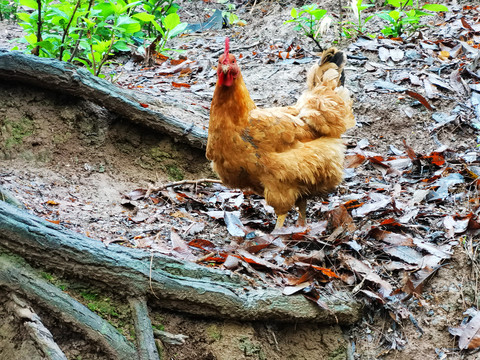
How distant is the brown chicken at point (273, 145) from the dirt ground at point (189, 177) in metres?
0.66

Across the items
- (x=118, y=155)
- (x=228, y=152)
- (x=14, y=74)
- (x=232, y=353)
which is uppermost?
(x=14, y=74)

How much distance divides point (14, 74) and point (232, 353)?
131 inches

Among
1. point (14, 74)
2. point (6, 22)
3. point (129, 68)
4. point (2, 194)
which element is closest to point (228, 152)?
point (2, 194)

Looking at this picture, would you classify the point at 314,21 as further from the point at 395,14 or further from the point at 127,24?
the point at 127,24

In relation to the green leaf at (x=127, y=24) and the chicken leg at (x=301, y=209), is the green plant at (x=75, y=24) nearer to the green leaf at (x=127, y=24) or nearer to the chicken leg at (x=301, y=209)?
the green leaf at (x=127, y=24)

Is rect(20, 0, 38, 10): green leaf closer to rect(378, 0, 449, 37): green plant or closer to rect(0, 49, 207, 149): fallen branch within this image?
rect(0, 49, 207, 149): fallen branch

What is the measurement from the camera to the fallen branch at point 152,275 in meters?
2.84

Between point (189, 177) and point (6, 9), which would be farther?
point (6, 9)

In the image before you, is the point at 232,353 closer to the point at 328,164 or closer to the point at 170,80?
the point at 328,164

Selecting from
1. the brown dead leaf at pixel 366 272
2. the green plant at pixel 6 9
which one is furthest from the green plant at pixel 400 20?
the green plant at pixel 6 9

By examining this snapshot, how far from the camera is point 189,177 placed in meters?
5.42

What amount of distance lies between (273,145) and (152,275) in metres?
1.85

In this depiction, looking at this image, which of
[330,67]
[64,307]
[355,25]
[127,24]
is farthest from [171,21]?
[64,307]

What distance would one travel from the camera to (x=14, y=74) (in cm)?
450
